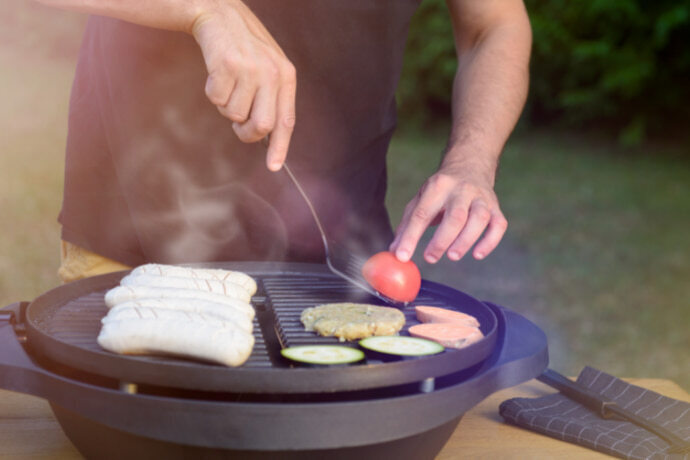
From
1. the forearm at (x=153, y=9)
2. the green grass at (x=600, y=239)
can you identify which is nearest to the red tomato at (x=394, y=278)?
the forearm at (x=153, y=9)

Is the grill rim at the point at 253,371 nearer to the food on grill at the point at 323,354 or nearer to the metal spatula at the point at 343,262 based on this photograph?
the food on grill at the point at 323,354

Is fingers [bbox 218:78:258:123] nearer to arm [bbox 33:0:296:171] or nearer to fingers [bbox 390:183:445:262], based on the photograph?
arm [bbox 33:0:296:171]

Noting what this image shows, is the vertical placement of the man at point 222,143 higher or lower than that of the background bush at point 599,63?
lower

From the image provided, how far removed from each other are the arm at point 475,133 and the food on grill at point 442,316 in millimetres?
161

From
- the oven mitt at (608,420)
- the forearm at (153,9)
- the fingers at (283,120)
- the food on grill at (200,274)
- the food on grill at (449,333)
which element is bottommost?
the oven mitt at (608,420)

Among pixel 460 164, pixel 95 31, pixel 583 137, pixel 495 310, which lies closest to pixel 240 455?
pixel 495 310

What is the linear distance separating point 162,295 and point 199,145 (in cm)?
87

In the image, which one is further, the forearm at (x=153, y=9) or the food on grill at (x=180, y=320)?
the forearm at (x=153, y=9)

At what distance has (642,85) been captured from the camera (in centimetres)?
1164

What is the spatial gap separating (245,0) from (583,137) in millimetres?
11883

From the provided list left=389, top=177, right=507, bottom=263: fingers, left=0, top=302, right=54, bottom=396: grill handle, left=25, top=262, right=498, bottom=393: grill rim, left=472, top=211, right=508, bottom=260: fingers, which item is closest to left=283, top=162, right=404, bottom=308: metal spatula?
left=389, top=177, right=507, bottom=263: fingers

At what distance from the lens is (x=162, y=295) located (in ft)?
6.06

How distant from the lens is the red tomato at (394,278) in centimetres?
206

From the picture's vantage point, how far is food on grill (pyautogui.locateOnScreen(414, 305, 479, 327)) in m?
1.91
